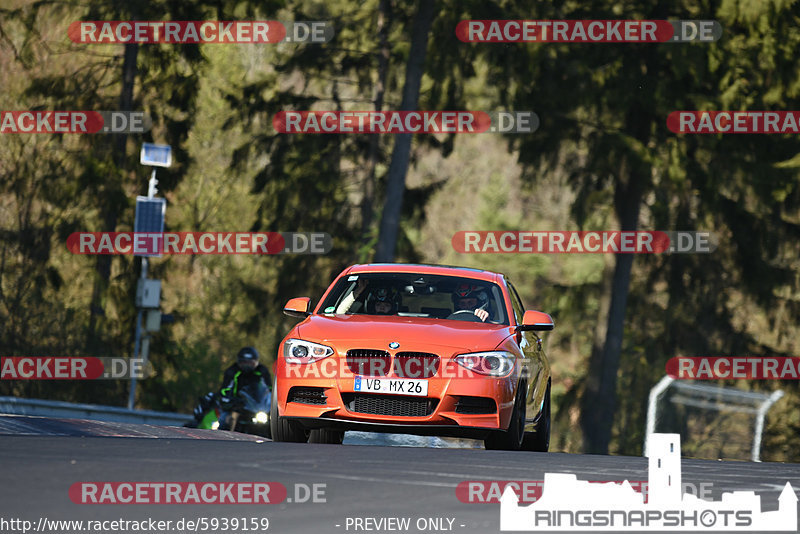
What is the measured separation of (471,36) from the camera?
28766 millimetres

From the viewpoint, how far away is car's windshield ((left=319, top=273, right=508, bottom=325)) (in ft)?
40.0

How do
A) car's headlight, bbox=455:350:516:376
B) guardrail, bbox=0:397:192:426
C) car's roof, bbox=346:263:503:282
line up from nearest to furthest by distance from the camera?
car's headlight, bbox=455:350:516:376, car's roof, bbox=346:263:503:282, guardrail, bbox=0:397:192:426

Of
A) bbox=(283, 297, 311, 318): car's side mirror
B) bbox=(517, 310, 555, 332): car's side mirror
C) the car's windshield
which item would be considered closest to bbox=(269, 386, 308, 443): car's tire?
bbox=(283, 297, 311, 318): car's side mirror

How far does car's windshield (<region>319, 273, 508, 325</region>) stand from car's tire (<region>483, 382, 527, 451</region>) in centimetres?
89

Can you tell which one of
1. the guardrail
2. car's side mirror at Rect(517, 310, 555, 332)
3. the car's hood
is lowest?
the guardrail

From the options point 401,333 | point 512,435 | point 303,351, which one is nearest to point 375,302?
point 401,333

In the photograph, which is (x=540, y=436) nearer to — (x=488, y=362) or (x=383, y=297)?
(x=383, y=297)

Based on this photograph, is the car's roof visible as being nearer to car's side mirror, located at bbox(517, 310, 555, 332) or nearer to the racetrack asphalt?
car's side mirror, located at bbox(517, 310, 555, 332)

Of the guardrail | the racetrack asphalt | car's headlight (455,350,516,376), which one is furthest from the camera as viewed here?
the guardrail

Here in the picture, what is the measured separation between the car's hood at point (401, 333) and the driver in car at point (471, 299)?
493 mm

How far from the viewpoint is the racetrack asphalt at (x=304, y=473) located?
6.75 metres

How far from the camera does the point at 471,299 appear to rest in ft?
40.7

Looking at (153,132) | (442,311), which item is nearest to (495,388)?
(442,311)

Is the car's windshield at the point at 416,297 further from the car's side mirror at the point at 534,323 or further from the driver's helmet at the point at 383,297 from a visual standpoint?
the car's side mirror at the point at 534,323
